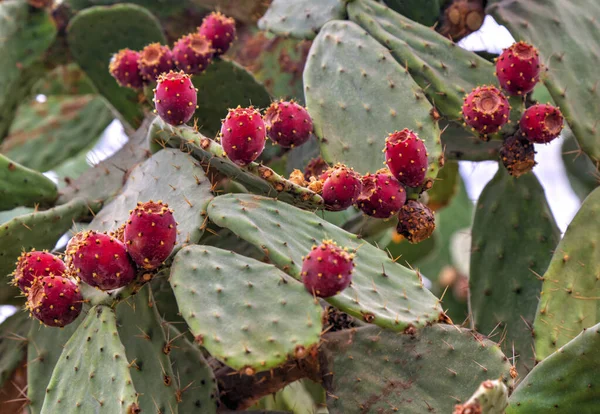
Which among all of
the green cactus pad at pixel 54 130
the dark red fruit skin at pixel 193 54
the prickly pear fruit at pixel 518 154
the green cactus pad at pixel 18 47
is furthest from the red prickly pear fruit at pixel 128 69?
the prickly pear fruit at pixel 518 154

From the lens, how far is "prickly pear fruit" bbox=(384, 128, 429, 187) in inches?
68.1

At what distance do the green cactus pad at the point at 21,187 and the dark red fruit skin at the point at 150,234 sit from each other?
689mm

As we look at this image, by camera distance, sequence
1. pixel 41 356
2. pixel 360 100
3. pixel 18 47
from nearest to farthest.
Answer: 1. pixel 41 356
2. pixel 360 100
3. pixel 18 47

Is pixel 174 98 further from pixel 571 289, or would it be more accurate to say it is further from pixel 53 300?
pixel 571 289

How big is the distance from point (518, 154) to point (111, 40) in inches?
55.2

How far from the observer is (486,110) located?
1.88m

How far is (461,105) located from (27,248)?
3.58 ft

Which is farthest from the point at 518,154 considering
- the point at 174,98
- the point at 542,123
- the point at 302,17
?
the point at 174,98

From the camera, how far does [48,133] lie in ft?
9.64

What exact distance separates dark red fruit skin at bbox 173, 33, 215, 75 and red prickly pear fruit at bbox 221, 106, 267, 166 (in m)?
0.67

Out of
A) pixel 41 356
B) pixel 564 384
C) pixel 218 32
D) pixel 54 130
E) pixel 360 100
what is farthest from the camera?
pixel 54 130

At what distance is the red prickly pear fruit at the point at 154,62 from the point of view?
2209mm

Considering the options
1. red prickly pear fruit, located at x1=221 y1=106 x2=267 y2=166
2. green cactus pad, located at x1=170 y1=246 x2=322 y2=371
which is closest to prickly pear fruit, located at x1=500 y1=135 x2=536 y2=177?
red prickly pear fruit, located at x1=221 y1=106 x2=267 y2=166

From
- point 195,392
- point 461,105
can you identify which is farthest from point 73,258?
point 461,105
